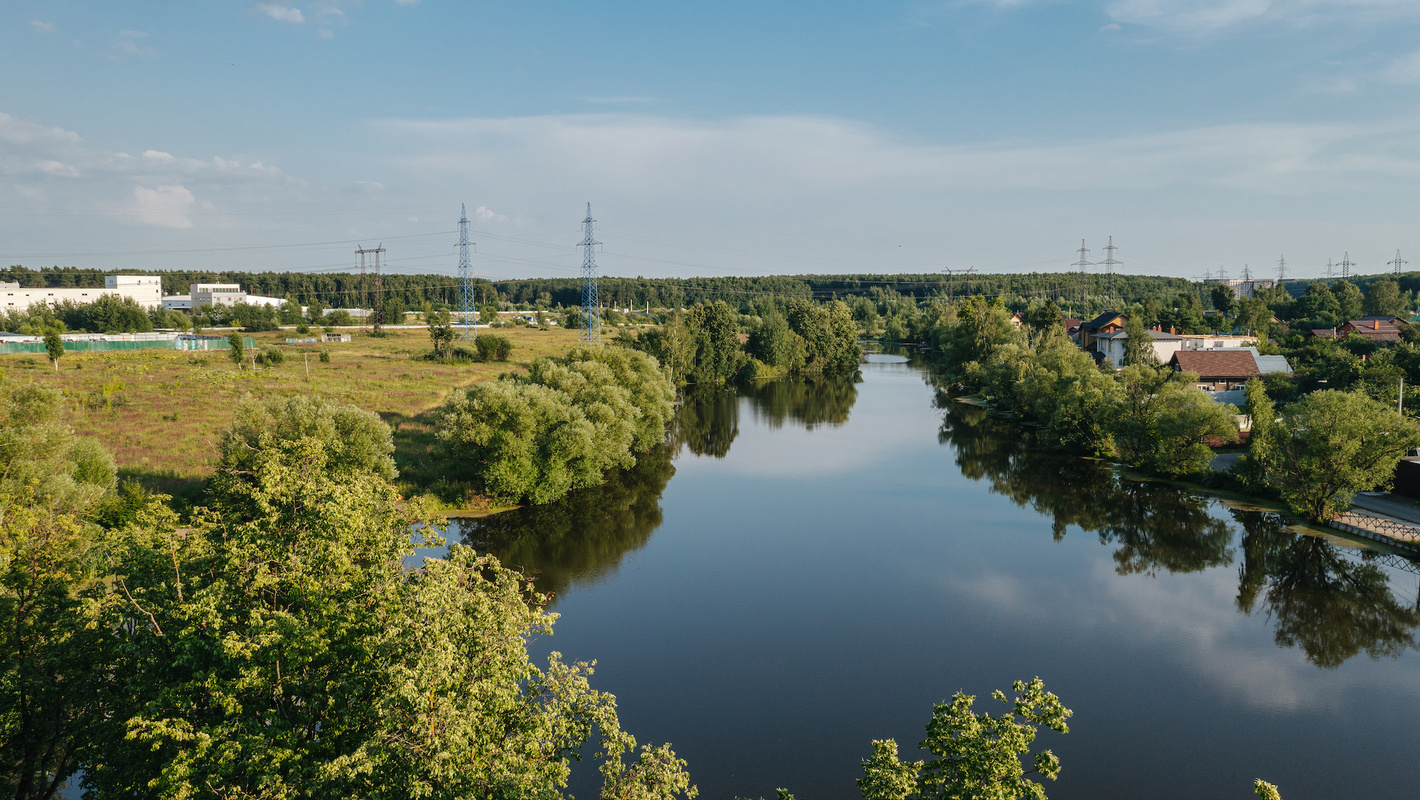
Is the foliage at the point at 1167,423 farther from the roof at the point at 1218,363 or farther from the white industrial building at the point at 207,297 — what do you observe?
the white industrial building at the point at 207,297

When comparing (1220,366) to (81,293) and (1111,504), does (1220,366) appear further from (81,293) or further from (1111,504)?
(81,293)

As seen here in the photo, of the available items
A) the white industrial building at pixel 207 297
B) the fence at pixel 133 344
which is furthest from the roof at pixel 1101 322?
the white industrial building at pixel 207 297

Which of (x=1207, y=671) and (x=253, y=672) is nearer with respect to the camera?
(x=253, y=672)

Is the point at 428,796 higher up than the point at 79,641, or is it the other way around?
the point at 79,641

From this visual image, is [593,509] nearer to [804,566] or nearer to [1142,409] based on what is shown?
[804,566]

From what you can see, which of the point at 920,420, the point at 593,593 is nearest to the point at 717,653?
the point at 593,593

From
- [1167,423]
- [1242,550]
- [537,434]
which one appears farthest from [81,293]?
[1242,550]

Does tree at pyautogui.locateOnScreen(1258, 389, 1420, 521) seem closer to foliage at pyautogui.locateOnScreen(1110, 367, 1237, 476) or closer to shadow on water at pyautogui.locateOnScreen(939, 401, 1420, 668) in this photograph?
shadow on water at pyautogui.locateOnScreen(939, 401, 1420, 668)
